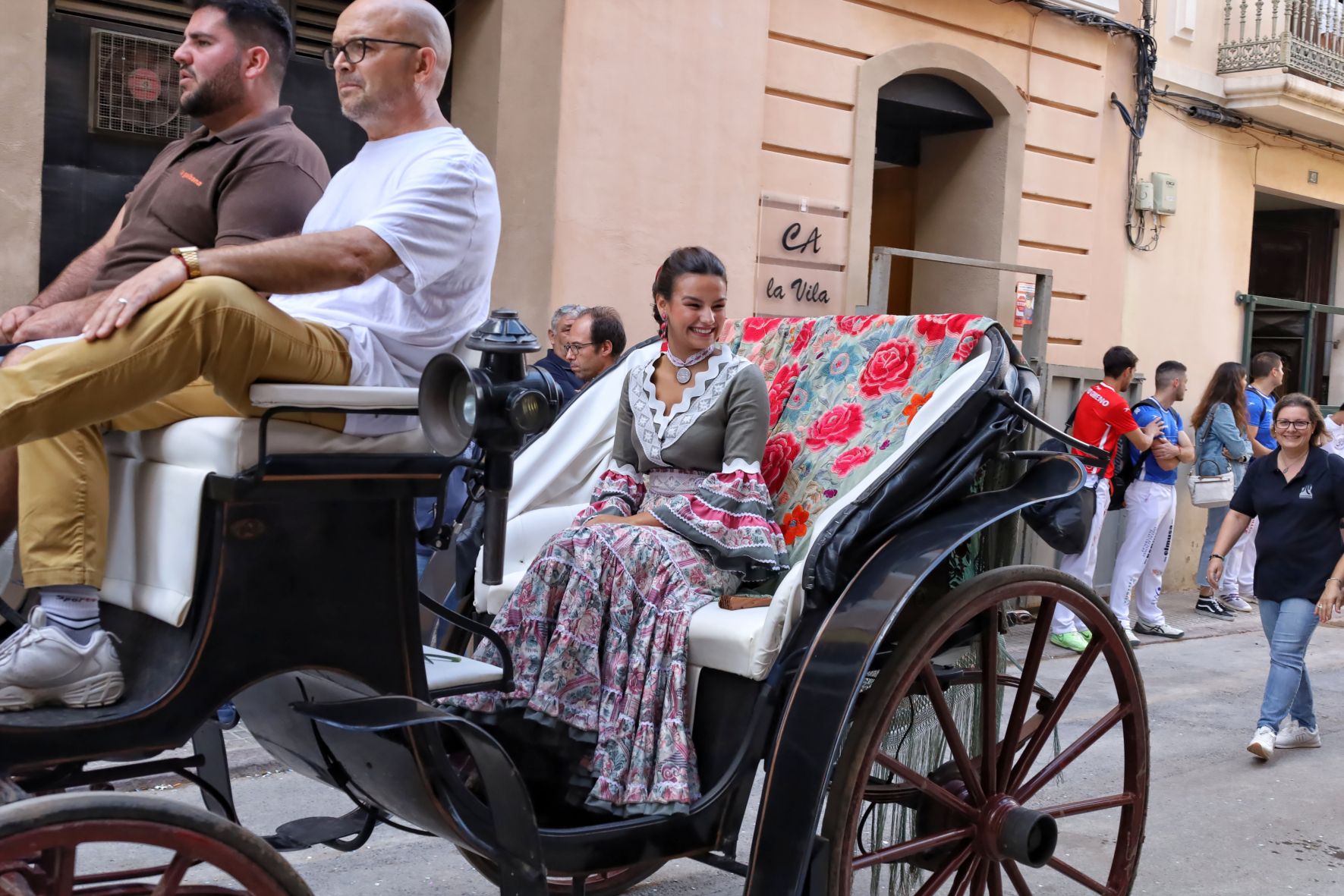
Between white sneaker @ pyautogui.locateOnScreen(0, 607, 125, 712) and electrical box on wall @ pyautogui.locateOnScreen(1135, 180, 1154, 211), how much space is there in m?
9.68

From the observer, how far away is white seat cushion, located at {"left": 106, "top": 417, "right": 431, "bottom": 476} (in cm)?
217

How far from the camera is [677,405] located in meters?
3.40

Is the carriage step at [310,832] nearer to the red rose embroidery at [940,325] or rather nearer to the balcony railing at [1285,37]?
the red rose embroidery at [940,325]

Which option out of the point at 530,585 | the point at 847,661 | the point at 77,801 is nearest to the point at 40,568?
the point at 77,801

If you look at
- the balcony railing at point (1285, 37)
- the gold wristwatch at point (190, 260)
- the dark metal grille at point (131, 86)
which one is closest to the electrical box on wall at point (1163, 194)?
the balcony railing at point (1285, 37)

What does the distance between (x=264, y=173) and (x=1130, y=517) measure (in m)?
6.93

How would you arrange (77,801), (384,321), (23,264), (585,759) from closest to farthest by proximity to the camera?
1. (77,801)
2. (384,321)
3. (585,759)
4. (23,264)

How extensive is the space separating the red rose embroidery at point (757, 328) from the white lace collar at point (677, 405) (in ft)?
1.24

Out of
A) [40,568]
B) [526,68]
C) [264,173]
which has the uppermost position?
[526,68]

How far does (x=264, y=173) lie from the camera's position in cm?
257

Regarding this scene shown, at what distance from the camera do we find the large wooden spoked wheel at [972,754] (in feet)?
9.11

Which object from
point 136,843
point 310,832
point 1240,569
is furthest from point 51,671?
point 1240,569

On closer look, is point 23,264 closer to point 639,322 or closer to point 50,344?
point 639,322

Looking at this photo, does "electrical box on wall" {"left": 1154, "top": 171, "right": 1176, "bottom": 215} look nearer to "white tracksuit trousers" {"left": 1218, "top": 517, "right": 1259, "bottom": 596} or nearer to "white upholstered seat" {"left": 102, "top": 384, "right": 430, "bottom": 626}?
→ "white tracksuit trousers" {"left": 1218, "top": 517, "right": 1259, "bottom": 596}
